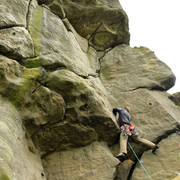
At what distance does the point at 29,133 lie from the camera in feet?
20.7

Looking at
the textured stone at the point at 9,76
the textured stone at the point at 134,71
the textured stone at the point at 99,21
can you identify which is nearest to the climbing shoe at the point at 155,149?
the textured stone at the point at 134,71

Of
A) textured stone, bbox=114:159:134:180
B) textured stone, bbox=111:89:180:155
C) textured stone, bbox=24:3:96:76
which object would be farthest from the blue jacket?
textured stone, bbox=24:3:96:76

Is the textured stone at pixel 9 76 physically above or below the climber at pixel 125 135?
above

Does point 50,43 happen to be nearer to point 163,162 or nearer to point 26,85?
point 26,85

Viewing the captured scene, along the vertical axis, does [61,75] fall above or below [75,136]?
above

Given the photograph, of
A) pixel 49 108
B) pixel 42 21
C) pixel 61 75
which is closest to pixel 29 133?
pixel 49 108

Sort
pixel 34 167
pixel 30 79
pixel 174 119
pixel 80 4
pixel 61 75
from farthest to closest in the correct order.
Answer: pixel 80 4 → pixel 174 119 → pixel 61 75 → pixel 30 79 → pixel 34 167

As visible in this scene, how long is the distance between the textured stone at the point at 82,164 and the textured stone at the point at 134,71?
4.07m

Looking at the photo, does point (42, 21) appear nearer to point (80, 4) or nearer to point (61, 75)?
point (61, 75)

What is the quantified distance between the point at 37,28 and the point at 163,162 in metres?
6.60

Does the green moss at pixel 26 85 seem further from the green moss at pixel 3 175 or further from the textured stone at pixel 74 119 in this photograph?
the green moss at pixel 3 175

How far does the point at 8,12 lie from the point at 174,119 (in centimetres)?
731

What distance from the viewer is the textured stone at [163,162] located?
6.87 metres

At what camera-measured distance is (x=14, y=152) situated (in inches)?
189
